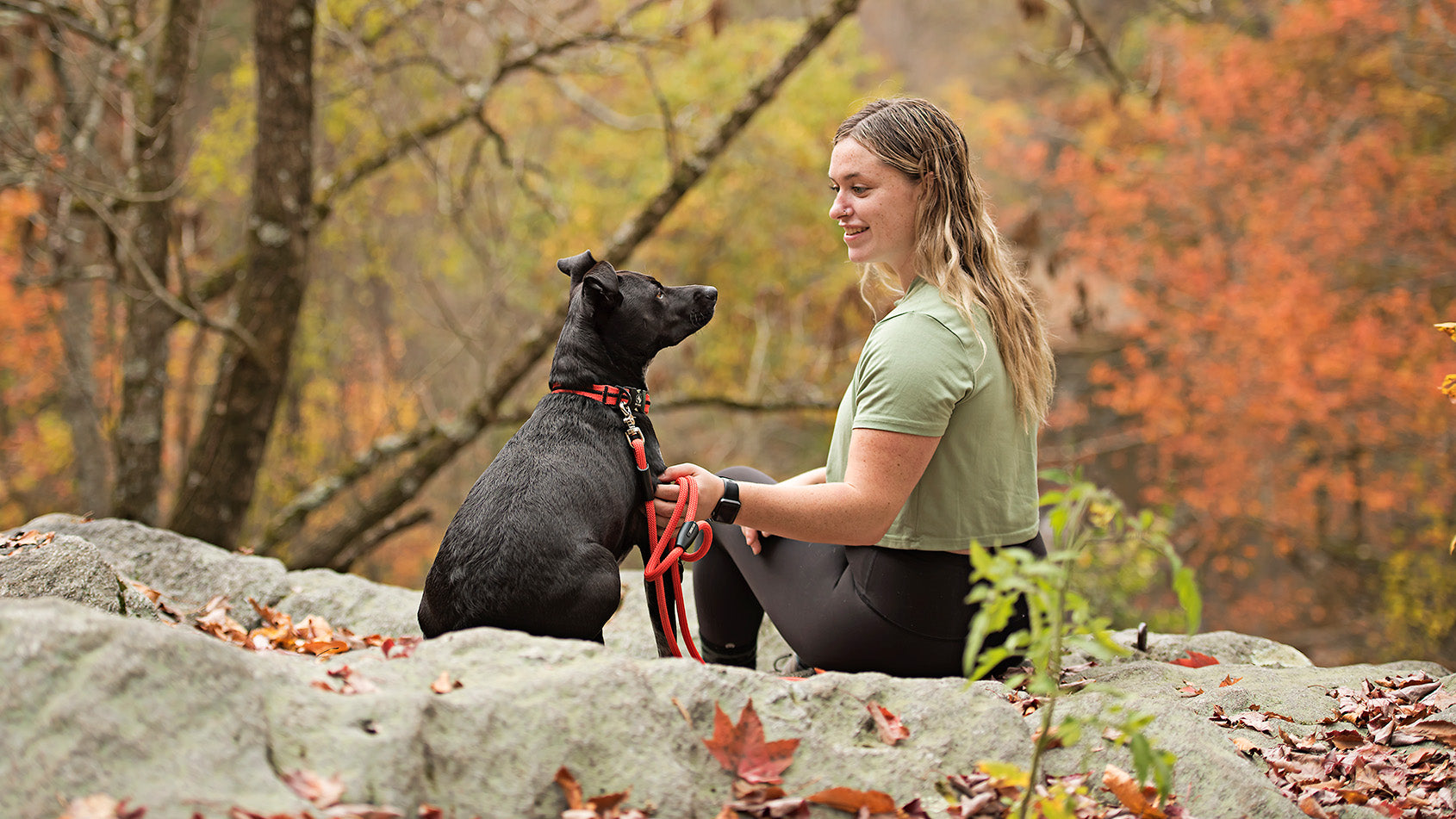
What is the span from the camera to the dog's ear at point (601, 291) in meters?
2.78

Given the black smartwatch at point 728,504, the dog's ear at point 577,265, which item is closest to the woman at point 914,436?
the black smartwatch at point 728,504

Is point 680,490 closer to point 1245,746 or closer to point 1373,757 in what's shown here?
point 1245,746

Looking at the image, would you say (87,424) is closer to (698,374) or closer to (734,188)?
(698,374)

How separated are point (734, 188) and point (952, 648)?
12.0 m

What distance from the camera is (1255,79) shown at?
41.2 feet

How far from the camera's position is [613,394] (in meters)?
2.77

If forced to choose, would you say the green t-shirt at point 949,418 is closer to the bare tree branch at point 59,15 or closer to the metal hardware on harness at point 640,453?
the metal hardware on harness at point 640,453

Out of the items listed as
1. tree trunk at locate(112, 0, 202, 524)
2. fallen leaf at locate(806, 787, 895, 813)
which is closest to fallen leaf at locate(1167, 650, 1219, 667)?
fallen leaf at locate(806, 787, 895, 813)

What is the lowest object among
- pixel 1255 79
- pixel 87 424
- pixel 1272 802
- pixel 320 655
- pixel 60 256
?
pixel 87 424

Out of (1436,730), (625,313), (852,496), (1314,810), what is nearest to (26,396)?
(625,313)

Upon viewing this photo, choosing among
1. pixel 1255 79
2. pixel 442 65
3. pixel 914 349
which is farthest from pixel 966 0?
pixel 914 349

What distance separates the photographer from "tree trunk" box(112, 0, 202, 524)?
227 inches

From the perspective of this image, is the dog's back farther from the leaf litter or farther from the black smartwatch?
the leaf litter

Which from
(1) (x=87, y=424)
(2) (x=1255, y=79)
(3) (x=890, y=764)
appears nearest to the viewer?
(3) (x=890, y=764)
